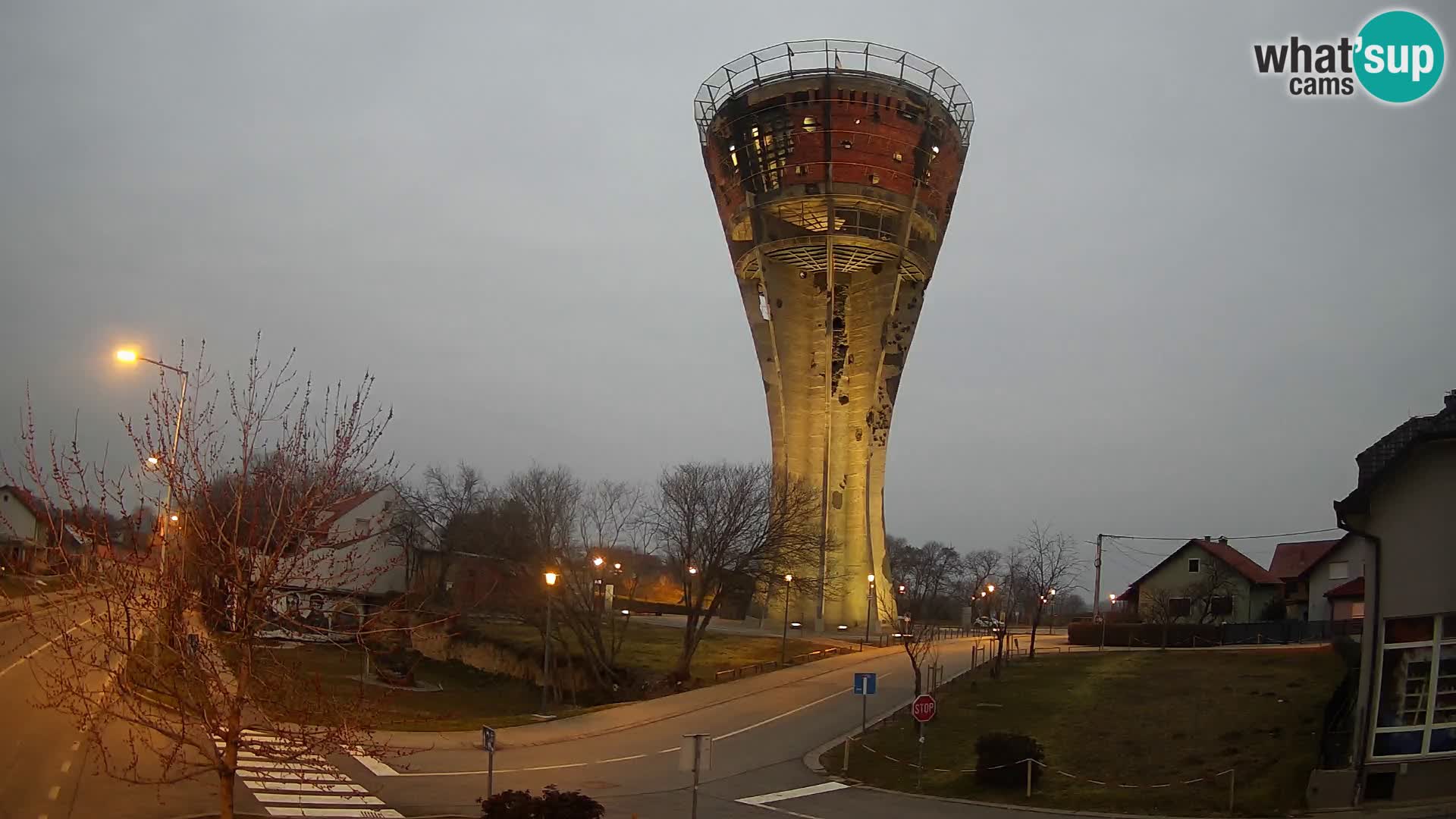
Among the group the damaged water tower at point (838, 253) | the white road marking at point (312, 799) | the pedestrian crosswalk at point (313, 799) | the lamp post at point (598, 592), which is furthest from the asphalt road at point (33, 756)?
the damaged water tower at point (838, 253)

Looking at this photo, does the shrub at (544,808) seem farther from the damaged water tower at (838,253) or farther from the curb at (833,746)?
the damaged water tower at (838,253)

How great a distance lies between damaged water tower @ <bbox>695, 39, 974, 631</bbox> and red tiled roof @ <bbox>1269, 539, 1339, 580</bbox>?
2898 cm

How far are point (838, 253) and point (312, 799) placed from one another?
5157 centimetres

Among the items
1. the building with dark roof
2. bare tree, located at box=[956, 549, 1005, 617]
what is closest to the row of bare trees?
the building with dark roof

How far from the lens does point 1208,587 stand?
6694 centimetres

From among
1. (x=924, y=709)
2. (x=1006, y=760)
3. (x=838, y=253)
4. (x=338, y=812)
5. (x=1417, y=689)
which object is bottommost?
(x=338, y=812)

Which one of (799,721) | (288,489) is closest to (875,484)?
(799,721)

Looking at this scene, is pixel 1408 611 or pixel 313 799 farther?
pixel 313 799

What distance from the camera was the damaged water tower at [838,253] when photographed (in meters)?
62.9

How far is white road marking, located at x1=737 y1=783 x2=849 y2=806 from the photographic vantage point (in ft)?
67.9

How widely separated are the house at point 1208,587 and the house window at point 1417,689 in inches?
1942

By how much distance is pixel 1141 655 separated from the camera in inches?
1793

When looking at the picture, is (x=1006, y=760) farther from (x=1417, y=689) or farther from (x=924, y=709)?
(x=1417, y=689)

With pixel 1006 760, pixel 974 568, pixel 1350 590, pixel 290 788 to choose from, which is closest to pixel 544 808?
pixel 290 788
